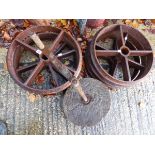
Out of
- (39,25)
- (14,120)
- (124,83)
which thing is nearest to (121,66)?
(124,83)

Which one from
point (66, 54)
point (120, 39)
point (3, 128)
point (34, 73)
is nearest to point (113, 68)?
point (120, 39)

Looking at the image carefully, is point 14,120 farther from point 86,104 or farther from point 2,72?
point 86,104

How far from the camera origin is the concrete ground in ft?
11.9

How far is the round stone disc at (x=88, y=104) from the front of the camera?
136 inches

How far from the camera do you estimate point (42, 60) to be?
3469 millimetres

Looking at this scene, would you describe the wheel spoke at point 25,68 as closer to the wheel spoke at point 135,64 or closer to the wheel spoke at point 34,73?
the wheel spoke at point 34,73

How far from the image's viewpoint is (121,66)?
3877 mm

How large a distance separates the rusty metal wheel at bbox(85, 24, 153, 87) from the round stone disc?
14 centimetres

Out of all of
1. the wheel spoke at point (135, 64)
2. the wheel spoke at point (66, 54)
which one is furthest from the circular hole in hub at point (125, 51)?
the wheel spoke at point (66, 54)

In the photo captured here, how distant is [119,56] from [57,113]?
931 mm

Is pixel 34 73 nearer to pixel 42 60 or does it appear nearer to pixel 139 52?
pixel 42 60

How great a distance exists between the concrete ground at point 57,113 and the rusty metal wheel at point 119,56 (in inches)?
10.0
